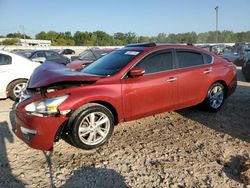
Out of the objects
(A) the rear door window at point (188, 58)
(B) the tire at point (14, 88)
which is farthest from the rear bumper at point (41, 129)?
(B) the tire at point (14, 88)

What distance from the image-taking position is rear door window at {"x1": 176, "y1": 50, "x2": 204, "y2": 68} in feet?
19.8

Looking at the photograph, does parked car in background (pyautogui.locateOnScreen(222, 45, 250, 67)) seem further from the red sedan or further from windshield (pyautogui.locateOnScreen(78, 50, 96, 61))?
the red sedan

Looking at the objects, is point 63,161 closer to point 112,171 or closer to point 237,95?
point 112,171

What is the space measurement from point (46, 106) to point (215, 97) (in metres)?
3.86

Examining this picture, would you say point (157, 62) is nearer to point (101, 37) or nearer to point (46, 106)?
point (46, 106)

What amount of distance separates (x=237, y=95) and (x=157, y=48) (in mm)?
3986

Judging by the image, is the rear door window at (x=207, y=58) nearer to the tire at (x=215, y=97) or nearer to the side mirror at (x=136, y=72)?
the tire at (x=215, y=97)

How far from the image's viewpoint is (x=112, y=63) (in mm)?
5711

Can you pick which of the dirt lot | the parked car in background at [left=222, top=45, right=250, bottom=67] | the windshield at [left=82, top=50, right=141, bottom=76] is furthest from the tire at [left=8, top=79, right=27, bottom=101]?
the parked car in background at [left=222, top=45, right=250, bottom=67]

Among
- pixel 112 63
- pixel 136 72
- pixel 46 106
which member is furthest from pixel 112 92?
pixel 46 106

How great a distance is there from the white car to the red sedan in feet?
9.26

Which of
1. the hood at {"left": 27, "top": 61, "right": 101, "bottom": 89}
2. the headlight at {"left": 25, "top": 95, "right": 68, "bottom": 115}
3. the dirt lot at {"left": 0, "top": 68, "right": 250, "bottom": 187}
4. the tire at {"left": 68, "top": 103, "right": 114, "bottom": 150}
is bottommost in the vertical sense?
the dirt lot at {"left": 0, "top": 68, "right": 250, "bottom": 187}

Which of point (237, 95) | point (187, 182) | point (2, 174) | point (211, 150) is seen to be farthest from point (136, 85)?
point (237, 95)

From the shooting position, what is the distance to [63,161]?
4398mm
